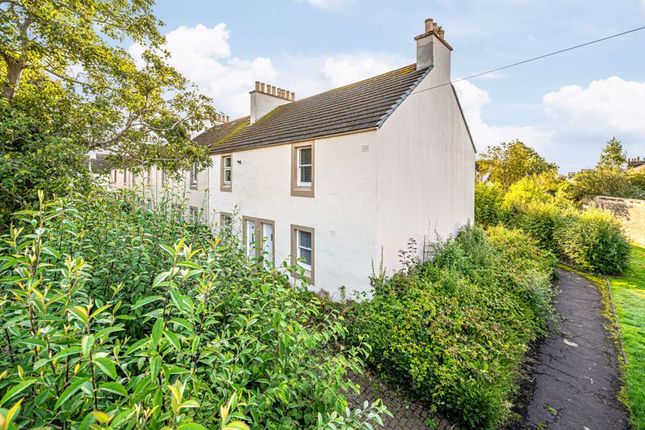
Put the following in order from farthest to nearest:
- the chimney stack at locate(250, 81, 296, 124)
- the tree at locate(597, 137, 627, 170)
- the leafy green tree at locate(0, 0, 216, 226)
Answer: the tree at locate(597, 137, 627, 170) → the chimney stack at locate(250, 81, 296, 124) → the leafy green tree at locate(0, 0, 216, 226)

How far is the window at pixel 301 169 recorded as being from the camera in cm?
1069

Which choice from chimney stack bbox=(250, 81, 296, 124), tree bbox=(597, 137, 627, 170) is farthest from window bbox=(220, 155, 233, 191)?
tree bbox=(597, 137, 627, 170)

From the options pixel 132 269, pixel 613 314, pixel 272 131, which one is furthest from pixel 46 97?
pixel 613 314

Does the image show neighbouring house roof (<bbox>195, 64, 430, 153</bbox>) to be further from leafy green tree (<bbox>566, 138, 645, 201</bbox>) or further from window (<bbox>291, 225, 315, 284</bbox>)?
leafy green tree (<bbox>566, 138, 645, 201</bbox>)

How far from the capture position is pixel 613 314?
9.78 meters

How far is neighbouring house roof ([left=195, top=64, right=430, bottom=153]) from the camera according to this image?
370 inches

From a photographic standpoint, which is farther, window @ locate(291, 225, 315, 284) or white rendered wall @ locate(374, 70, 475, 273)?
window @ locate(291, 225, 315, 284)

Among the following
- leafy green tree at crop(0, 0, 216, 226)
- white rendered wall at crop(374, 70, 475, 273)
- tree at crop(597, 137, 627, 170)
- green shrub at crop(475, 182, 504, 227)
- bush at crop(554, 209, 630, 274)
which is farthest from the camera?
tree at crop(597, 137, 627, 170)

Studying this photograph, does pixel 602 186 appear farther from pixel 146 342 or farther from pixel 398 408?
pixel 146 342

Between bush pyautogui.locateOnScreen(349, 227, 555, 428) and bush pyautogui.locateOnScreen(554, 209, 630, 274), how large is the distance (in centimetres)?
670

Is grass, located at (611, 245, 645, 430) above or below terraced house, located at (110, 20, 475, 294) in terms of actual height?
below

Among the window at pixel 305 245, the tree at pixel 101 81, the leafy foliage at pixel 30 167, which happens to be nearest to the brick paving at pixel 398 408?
→ the window at pixel 305 245

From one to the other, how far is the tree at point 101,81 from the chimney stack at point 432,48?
968 cm

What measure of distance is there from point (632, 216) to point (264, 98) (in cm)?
2592
